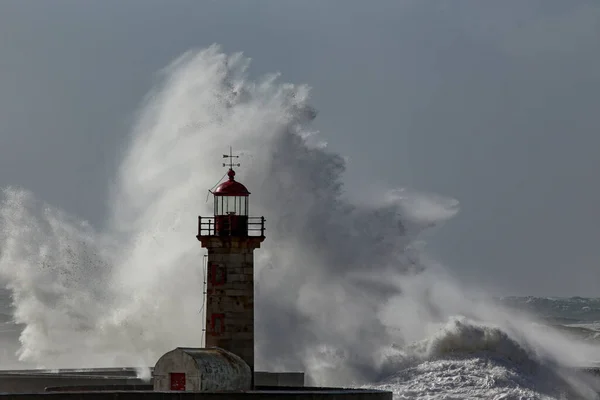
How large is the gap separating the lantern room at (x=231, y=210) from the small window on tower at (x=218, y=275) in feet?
1.50

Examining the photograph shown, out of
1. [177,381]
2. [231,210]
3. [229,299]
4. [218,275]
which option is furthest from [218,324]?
[231,210]

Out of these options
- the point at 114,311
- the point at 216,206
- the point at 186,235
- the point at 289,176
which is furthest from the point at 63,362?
the point at 216,206

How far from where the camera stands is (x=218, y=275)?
22453 mm

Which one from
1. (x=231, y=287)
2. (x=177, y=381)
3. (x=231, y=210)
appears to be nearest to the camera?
(x=177, y=381)

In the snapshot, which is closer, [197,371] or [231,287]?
[197,371]

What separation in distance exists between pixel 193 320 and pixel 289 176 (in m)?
4.49

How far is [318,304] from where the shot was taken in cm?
3884

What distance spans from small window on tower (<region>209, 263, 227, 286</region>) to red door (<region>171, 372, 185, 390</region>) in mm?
1532

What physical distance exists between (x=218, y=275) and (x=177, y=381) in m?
1.72

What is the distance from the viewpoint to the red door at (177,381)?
21.4 m

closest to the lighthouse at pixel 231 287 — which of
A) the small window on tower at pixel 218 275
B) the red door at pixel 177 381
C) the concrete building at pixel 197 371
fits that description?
the small window on tower at pixel 218 275

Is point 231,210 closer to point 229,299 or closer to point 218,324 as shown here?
point 229,299

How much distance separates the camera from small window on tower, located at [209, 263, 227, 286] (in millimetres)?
22422

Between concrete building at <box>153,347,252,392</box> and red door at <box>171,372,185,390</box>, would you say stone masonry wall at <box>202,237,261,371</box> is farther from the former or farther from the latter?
red door at <box>171,372,185,390</box>
